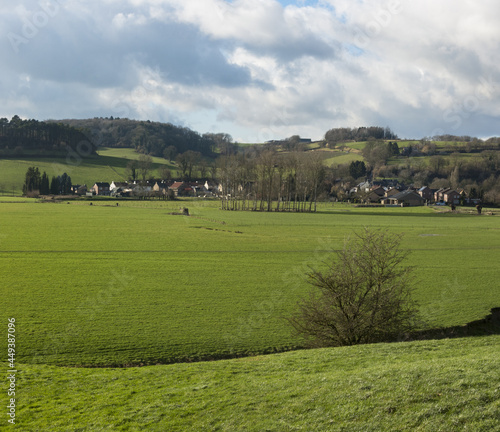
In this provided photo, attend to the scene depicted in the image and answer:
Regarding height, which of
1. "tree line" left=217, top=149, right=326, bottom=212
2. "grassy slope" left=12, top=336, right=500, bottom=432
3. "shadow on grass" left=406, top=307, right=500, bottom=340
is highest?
"tree line" left=217, top=149, right=326, bottom=212

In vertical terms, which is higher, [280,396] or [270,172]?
[270,172]

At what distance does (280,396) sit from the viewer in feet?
37.4

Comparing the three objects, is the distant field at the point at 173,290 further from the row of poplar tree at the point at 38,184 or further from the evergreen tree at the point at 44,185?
the evergreen tree at the point at 44,185

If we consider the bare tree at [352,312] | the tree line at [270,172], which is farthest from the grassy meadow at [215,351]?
the tree line at [270,172]

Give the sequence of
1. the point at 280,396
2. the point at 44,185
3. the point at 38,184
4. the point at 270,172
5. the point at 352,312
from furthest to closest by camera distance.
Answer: the point at 44,185 < the point at 38,184 < the point at 270,172 < the point at 352,312 < the point at 280,396

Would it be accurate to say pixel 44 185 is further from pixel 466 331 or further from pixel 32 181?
pixel 466 331

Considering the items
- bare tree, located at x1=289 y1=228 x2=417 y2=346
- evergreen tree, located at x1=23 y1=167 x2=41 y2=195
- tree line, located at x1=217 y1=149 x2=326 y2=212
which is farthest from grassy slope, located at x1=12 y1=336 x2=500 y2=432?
evergreen tree, located at x1=23 y1=167 x2=41 y2=195

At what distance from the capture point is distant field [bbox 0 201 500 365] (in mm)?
19562

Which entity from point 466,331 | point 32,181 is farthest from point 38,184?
point 466,331

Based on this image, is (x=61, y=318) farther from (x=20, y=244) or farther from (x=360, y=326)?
(x=20, y=244)

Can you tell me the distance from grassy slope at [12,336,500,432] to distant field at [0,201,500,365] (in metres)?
3.62

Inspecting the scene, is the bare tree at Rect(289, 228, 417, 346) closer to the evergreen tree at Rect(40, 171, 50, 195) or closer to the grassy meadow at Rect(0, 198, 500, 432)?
the grassy meadow at Rect(0, 198, 500, 432)

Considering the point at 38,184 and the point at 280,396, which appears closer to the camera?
the point at 280,396

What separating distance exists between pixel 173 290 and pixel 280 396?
1790 cm
